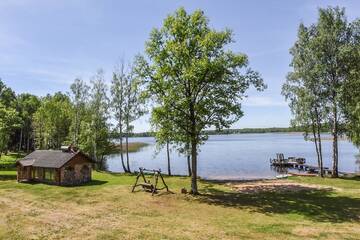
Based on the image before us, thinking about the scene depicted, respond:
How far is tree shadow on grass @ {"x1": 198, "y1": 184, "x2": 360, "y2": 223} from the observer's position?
25.1 metres

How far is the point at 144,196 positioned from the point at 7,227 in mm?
12248

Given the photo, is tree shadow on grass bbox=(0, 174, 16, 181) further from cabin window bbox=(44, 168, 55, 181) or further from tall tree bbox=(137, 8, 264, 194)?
tall tree bbox=(137, 8, 264, 194)

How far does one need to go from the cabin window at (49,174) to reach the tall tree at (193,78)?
601 inches

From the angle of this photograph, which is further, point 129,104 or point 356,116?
point 129,104

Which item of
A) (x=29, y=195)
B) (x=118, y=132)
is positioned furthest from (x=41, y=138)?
(x=29, y=195)

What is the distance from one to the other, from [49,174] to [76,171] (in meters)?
2.97

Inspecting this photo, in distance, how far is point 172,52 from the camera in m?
32.4

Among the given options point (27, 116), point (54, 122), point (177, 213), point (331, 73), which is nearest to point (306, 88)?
point (331, 73)

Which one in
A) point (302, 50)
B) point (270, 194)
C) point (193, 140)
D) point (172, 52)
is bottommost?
point (270, 194)

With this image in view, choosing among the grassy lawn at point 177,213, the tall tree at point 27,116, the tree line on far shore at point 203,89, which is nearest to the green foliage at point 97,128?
the tree line on far shore at point 203,89

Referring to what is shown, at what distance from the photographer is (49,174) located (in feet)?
132

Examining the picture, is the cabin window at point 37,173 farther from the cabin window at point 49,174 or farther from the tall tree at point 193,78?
the tall tree at point 193,78

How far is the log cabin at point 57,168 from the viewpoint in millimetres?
39156

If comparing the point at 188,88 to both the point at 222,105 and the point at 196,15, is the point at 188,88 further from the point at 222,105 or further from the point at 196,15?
Answer: the point at 196,15
